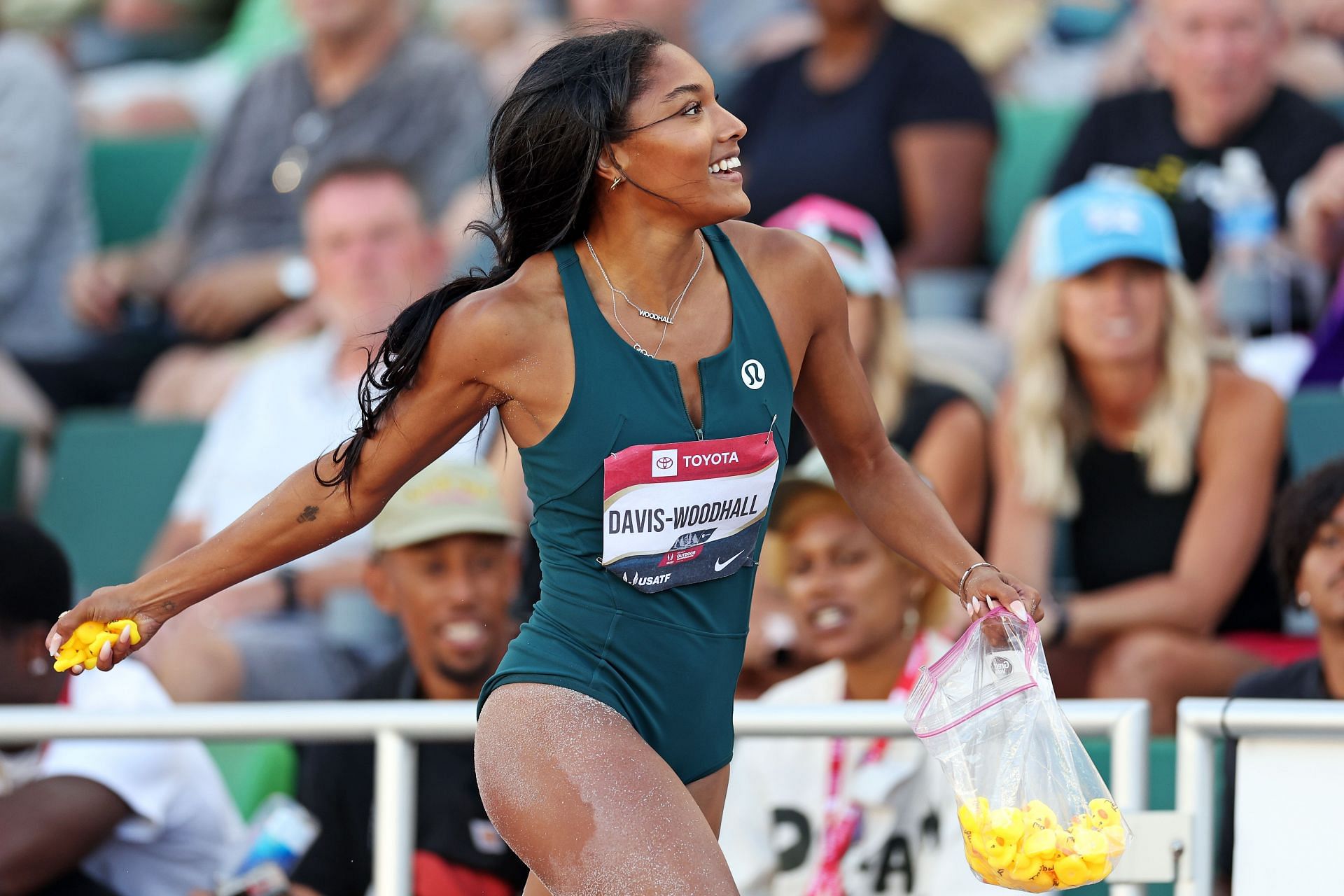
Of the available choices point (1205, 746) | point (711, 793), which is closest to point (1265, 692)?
point (1205, 746)

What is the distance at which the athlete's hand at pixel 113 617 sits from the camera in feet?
7.90

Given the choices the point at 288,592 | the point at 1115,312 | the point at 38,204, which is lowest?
the point at 288,592

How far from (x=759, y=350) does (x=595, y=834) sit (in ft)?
2.19

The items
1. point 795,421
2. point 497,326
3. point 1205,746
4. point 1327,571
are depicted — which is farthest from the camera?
point 795,421

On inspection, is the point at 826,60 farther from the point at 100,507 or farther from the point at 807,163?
the point at 100,507

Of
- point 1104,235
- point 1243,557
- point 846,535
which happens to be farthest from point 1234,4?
point 846,535

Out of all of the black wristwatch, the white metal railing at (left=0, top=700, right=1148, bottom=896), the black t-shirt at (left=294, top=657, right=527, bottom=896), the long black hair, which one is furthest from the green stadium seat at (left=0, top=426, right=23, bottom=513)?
the long black hair

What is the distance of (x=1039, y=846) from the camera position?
2273 millimetres

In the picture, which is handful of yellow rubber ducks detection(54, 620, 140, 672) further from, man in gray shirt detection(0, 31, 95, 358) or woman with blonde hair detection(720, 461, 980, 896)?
man in gray shirt detection(0, 31, 95, 358)

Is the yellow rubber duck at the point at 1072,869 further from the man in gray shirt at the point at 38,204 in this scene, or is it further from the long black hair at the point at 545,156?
the man in gray shirt at the point at 38,204

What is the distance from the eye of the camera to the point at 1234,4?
196 inches

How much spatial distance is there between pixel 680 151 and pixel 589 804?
0.82 m

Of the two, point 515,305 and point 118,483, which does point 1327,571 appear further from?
point 118,483

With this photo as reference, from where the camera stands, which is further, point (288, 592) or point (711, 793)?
point (288, 592)
